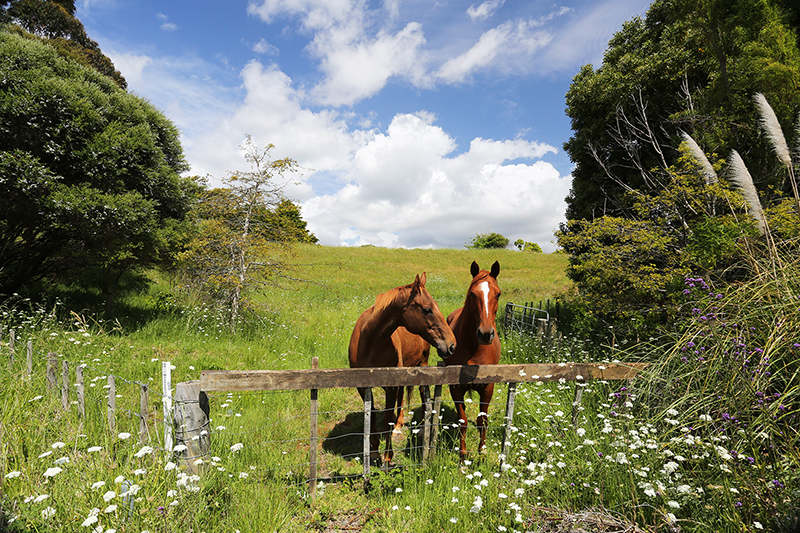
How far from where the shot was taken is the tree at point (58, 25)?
70.8ft

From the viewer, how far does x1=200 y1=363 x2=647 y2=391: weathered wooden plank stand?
330cm

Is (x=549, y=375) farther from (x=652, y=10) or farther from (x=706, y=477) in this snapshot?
(x=652, y=10)

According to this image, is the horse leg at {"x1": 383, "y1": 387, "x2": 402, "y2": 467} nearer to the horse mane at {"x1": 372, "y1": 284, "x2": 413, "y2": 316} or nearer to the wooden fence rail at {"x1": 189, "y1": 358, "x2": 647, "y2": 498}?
the wooden fence rail at {"x1": 189, "y1": 358, "x2": 647, "y2": 498}

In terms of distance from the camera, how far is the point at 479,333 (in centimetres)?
376

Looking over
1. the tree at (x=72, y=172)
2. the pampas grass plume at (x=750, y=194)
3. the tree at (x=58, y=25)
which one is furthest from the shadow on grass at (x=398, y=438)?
the tree at (x=58, y=25)

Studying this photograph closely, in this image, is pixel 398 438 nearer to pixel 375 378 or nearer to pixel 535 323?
pixel 375 378

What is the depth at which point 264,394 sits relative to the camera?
6195 mm

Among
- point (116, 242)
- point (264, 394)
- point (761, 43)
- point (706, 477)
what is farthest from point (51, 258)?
point (761, 43)

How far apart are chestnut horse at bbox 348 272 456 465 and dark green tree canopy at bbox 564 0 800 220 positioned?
5494mm

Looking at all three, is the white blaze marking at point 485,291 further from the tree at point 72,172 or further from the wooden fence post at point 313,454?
the tree at point 72,172

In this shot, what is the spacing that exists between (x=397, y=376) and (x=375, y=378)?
0.23m

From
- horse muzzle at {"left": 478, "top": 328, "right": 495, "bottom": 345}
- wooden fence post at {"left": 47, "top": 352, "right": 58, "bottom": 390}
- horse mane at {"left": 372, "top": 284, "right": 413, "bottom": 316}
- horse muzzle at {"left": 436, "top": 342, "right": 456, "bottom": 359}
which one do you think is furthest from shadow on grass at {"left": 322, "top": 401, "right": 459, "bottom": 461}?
wooden fence post at {"left": 47, "top": 352, "right": 58, "bottom": 390}

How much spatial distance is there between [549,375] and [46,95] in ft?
36.8

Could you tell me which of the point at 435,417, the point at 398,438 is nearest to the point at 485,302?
the point at 435,417
